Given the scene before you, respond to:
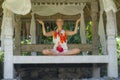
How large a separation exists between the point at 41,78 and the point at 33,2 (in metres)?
2.20

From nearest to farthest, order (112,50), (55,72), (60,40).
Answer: (112,50) < (60,40) < (55,72)

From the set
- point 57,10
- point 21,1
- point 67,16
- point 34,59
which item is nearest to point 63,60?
point 34,59

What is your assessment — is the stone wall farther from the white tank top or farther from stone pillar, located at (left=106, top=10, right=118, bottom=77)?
stone pillar, located at (left=106, top=10, right=118, bottom=77)

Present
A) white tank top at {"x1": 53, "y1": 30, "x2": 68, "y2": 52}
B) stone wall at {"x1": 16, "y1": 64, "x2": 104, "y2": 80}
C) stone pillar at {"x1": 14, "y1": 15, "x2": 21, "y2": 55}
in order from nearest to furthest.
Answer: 1. white tank top at {"x1": 53, "y1": 30, "x2": 68, "y2": 52}
2. stone pillar at {"x1": 14, "y1": 15, "x2": 21, "y2": 55}
3. stone wall at {"x1": 16, "y1": 64, "x2": 104, "y2": 80}

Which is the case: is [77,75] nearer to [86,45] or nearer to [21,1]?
[86,45]

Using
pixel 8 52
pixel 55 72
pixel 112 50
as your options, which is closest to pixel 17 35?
pixel 55 72

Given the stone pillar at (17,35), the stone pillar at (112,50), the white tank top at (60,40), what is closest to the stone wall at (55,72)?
the stone pillar at (17,35)

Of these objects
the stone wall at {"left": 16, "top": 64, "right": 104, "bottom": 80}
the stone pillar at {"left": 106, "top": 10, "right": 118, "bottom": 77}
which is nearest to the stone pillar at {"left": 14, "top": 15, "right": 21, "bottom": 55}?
the stone wall at {"left": 16, "top": 64, "right": 104, "bottom": 80}

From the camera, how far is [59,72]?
10.8 m

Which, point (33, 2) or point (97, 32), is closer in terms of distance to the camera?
point (97, 32)

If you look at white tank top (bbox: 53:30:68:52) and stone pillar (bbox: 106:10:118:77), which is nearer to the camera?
stone pillar (bbox: 106:10:118:77)

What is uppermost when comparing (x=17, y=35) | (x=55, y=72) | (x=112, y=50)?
(x=17, y=35)

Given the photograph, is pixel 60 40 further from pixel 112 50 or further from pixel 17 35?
pixel 17 35

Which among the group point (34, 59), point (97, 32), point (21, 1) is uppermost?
point (21, 1)
